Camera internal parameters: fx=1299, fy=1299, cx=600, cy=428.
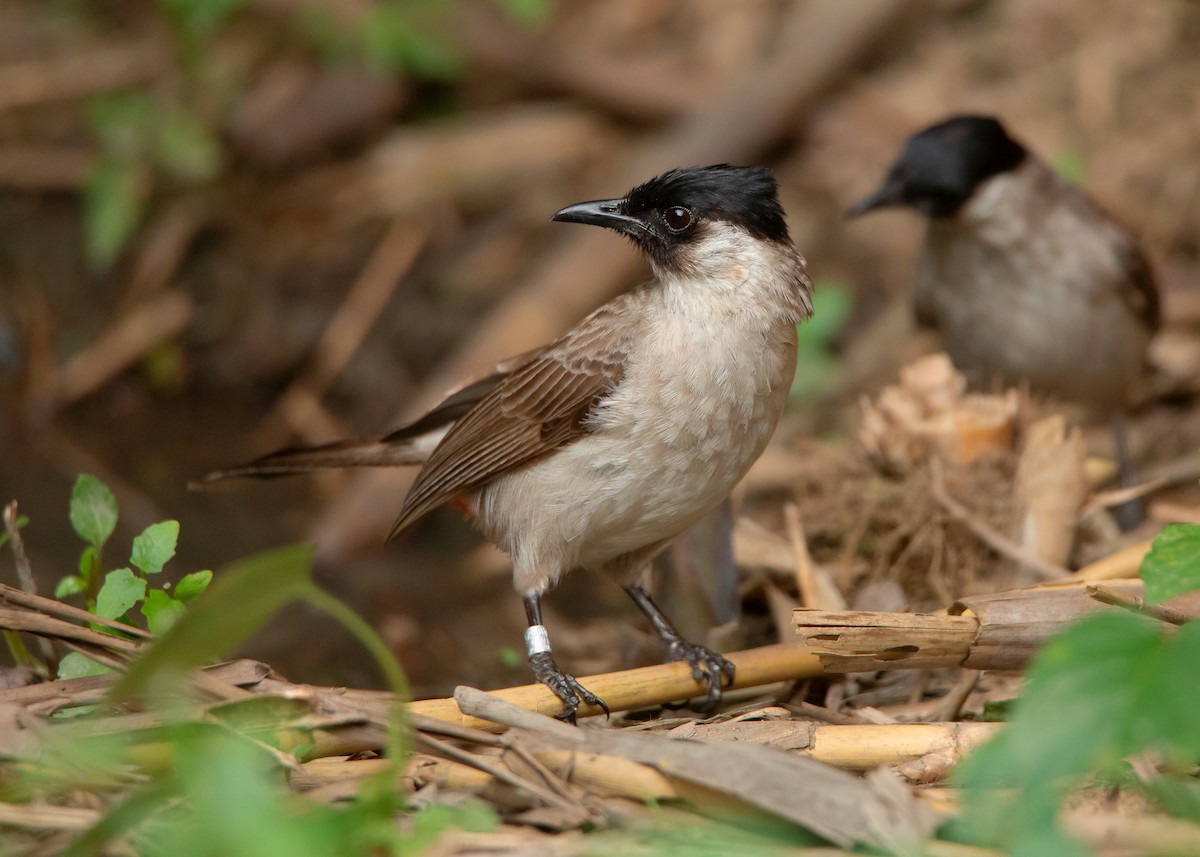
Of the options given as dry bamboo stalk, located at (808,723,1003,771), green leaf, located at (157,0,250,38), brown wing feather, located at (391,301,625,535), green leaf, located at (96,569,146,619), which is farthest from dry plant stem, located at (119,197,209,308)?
dry bamboo stalk, located at (808,723,1003,771)

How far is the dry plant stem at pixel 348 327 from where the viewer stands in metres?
7.71

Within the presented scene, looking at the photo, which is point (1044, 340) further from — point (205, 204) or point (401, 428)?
point (205, 204)

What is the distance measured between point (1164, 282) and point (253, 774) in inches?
246

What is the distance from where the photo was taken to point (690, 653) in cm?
385

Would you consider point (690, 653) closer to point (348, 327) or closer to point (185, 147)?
point (348, 327)

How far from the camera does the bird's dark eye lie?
150 inches

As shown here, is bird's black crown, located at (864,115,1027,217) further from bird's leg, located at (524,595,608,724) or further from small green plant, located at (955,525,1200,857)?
A: small green plant, located at (955,525,1200,857)

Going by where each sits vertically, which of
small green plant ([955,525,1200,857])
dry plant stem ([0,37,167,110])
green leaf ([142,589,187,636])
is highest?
dry plant stem ([0,37,167,110])

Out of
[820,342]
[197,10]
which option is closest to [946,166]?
[820,342]

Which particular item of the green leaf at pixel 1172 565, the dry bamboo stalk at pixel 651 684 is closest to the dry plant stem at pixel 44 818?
the dry bamboo stalk at pixel 651 684

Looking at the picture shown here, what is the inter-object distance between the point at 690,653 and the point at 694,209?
51.5 inches

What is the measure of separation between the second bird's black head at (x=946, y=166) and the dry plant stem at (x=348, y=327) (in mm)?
3241

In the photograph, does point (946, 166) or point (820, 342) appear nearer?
point (946, 166)

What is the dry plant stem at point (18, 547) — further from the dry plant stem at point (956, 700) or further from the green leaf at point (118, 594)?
the dry plant stem at point (956, 700)
